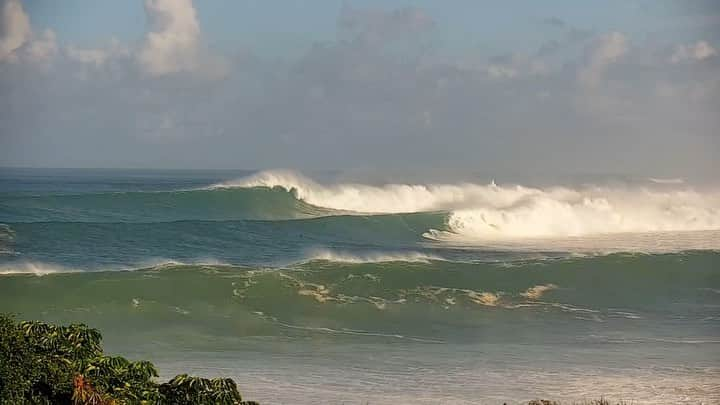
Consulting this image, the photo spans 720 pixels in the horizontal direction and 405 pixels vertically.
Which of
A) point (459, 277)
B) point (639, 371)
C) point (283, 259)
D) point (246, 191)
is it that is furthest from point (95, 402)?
point (246, 191)

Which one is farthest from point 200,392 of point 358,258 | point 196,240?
point 196,240

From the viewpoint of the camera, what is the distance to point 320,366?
13.9m

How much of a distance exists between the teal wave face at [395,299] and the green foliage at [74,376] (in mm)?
9195

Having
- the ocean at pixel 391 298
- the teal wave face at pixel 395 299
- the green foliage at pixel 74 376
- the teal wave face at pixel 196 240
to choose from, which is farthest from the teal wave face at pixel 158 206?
the green foliage at pixel 74 376

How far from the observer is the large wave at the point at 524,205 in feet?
130

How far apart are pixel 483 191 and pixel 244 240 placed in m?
20.7

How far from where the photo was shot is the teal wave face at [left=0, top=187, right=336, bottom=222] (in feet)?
125

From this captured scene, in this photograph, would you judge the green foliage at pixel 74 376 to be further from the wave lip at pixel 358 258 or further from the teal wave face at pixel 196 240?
the teal wave face at pixel 196 240

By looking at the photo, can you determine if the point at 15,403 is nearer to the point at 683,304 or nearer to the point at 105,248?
the point at 683,304

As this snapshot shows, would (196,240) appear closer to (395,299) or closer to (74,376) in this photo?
(395,299)

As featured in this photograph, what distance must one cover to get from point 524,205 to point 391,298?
2344 centimetres

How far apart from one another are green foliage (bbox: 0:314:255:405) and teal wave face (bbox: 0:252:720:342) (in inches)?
362

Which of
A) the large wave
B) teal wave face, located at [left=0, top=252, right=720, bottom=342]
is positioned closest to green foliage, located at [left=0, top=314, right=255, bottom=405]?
teal wave face, located at [left=0, top=252, right=720, bottom=342]

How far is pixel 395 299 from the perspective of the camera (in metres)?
20.6
